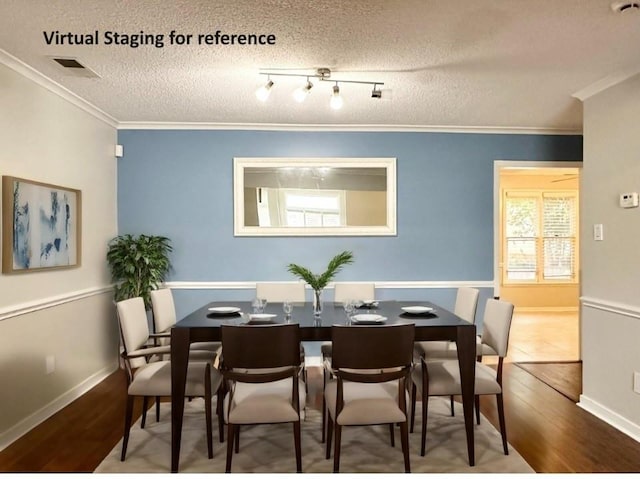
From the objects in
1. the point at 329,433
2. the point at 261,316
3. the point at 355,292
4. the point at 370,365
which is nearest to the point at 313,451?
the point at 329,433

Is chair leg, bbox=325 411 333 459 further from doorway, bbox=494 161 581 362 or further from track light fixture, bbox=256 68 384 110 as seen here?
doorway, bbox=494 161 581 362

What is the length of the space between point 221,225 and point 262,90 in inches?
75.7

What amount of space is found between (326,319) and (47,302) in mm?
2015

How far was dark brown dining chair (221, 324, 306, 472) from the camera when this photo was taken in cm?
232

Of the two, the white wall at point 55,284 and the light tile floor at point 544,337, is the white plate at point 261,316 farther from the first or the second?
the light tile floor at point 544,337

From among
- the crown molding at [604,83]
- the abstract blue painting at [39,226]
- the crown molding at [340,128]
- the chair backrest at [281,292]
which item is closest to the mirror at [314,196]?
the crown molding at [340,128]

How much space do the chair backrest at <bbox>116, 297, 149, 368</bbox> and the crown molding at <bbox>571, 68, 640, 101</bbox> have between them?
11.8 feet

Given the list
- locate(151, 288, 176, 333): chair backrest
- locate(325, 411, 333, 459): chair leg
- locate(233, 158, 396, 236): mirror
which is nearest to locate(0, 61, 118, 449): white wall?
locate(151, 288, 176, 333): chair backrest

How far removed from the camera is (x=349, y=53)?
9.27 ft

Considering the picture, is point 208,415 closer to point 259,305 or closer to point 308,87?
point 259,305

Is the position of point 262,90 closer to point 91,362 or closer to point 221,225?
point 221,225

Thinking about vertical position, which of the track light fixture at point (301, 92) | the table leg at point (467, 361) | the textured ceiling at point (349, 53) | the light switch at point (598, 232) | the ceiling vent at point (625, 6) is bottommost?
the table leg at point (467, 361)

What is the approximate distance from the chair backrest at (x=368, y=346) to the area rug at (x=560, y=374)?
2.15 m

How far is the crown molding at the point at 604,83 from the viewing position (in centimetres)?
305
